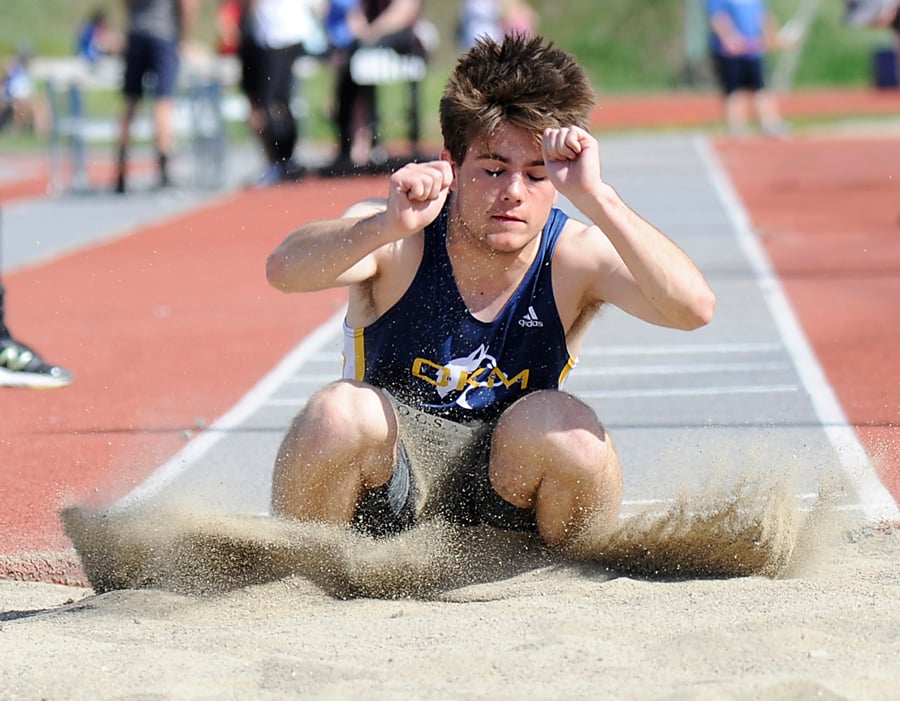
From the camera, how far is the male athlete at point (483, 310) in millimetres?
3816

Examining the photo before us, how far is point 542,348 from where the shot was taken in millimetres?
4047

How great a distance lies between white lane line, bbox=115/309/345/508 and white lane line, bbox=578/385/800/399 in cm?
134

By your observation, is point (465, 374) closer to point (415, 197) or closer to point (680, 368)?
point (415, 197)

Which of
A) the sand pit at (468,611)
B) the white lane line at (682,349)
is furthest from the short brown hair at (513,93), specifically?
the white lane line at (682,349)

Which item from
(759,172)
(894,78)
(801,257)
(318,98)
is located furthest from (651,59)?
(801,257)

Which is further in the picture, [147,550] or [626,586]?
[147,550]

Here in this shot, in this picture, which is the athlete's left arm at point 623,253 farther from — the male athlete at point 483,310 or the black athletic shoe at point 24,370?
the black athletic shoe at point 24,370

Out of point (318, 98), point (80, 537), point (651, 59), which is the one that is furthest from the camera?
point (651, 59)

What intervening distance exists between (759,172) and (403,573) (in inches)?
500

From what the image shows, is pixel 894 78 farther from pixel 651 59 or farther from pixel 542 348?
pixel 542 348

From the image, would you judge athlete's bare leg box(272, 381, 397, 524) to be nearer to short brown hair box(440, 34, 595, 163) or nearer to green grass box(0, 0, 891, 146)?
short brown hair box(440, 34, 595, 163)

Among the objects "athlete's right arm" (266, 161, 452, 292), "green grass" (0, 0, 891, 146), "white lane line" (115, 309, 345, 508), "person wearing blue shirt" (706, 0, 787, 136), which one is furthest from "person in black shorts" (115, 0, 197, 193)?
Result: "green grass" (0, 0, 891, 146)

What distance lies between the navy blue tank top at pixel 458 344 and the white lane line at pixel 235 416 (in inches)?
37.5

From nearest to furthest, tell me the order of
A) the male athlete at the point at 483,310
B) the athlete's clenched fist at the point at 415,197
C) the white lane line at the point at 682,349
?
1. the athlete's clenched fist at the point at 415,197
2. the male athlete at the point at 483,310
3. the white lane line at the point at 682,349
